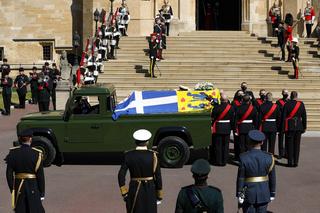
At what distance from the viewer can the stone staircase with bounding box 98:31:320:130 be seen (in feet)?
76.1

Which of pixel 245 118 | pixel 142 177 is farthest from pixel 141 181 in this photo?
pixel 245 118

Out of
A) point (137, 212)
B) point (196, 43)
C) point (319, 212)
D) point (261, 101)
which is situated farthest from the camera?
point (196, 43)

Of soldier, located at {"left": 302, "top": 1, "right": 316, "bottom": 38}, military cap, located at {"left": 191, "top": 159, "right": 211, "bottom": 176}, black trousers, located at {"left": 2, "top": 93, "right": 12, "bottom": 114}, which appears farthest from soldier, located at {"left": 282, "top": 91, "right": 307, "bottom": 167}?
soldier, located at {"left": 302, "top": 1, "right": 316, "bottom": 38}

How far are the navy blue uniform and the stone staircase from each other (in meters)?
12.3

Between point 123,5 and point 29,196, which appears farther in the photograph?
point 123,5

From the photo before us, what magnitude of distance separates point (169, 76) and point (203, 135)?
35.2ft

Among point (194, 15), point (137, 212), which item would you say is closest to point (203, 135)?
point (137, 212)

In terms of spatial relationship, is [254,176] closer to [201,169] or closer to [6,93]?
[201,169]

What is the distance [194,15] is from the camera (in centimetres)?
3131

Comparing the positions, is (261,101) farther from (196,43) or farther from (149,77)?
(196,43)

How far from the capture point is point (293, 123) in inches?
542

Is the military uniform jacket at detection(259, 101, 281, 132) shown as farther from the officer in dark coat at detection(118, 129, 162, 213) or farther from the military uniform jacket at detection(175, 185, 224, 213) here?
the military uniform jacket at detection(175, 185, 224, 213)

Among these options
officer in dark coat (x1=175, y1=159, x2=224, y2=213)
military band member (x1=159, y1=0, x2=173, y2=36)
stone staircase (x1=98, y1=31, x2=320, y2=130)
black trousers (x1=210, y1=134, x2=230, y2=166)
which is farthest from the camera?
military band member (x1=159, y1=0, x2=173, y2=36)

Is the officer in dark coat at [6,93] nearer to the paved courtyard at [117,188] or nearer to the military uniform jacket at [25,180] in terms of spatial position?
the paved courtyard at [117,188]
